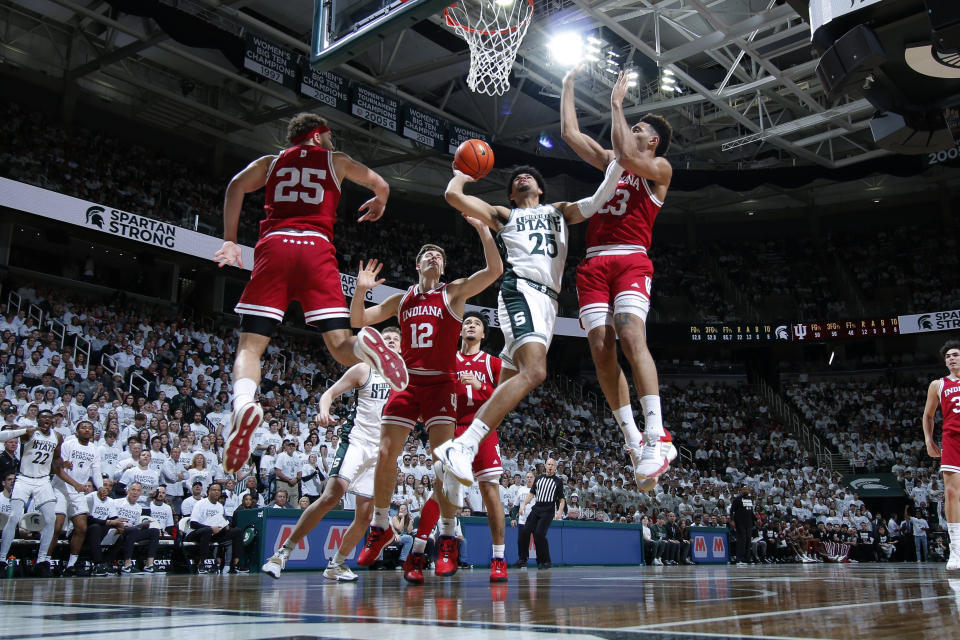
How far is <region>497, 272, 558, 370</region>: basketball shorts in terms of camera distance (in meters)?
4.70

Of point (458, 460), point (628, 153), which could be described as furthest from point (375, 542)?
point (628, 153)

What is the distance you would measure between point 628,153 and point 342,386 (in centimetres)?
302

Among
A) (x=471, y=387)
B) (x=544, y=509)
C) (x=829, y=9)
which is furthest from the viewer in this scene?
(x=544, y=509)

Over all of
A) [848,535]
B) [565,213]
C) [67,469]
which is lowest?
[848,535]

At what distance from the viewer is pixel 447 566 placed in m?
5.88

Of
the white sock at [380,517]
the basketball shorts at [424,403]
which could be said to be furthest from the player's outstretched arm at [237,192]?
the white sock at [380,517]

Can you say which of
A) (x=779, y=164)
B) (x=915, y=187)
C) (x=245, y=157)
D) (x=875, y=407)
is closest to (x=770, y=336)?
(x=875, y=407)

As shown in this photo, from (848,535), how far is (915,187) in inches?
734

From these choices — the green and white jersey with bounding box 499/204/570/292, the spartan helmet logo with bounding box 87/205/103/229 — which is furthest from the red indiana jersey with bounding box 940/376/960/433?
the spartan helmet logo with bounding box 87/205/103/229

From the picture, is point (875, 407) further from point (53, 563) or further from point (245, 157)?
point (53, 563)

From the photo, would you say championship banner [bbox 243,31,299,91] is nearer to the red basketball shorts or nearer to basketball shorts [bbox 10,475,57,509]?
basketball shorts [bbox 10,475,57,509]

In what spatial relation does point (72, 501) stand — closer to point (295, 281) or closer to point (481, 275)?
point (481, 275)

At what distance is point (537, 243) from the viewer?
4973 mm

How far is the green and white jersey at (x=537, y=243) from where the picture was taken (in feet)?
16.1
